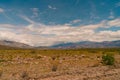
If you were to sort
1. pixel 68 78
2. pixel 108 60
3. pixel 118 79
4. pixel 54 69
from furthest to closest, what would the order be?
pixel 108 60, pixel 54 69, pixel 68 78, pixel 118 79

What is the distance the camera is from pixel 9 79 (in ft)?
82.8

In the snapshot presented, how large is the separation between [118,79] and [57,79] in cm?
595

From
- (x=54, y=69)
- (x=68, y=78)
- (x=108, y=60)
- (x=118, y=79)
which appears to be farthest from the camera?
(x=108, y=60)

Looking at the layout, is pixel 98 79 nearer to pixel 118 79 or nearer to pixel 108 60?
pixel 118 79

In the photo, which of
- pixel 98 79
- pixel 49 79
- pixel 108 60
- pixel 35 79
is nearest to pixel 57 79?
pixel 49 79

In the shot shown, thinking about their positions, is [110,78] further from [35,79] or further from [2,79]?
[2,79]

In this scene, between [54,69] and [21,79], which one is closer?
[21,79]

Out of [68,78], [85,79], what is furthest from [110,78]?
[68,78]

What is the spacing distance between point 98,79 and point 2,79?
10279mm

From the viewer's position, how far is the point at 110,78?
23.2 meters

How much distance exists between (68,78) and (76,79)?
1.03 meters

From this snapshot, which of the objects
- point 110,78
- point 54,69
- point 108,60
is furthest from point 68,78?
point 108,60

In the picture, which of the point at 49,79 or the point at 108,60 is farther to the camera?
the point at 108,60

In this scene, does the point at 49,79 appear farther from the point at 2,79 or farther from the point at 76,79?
the point at 2,79
